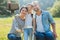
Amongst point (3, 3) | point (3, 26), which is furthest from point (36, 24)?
point (3, 3)

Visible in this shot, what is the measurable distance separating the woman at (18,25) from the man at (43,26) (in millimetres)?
180

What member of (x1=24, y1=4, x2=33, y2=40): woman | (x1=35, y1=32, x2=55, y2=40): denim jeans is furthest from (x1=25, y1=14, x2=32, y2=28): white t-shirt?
(x1=35, y1=32, x2=55, y2=40): denim jeans

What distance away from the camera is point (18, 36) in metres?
2.73

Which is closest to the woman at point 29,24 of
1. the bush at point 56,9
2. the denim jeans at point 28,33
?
the denim jeans at point 28,33

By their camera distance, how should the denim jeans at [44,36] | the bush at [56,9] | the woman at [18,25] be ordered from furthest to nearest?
the bush at [56,9], the denim jeans at [44,36], the woman at [18,25]

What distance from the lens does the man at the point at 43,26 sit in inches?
110

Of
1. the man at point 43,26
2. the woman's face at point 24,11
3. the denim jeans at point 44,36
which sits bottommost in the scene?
the denim jeans at point 44,36

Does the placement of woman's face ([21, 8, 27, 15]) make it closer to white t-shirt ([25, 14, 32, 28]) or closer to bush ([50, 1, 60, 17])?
white t-shirt ([25, 14, 32, 28])

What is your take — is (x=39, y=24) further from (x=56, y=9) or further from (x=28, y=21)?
(x=56, y=9)

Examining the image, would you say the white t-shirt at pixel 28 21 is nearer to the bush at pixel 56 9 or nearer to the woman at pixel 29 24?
the woman at pixel 29 24

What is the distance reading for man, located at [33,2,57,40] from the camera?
2.80 meters

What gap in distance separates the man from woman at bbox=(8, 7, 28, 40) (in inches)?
7.1

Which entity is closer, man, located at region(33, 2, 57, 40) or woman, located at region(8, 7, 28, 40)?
woman, located at region(8, 7, 28, 40)

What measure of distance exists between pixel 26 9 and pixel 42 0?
6.84 ft
